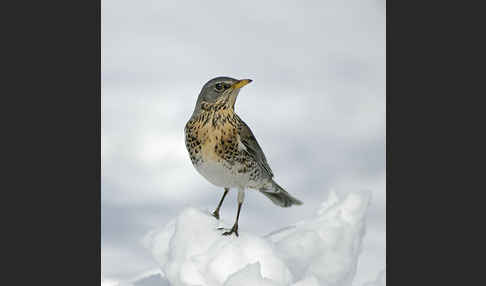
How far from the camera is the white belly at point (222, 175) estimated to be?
630 centimetres

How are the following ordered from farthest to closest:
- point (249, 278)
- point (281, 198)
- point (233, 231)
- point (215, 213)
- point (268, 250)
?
point (281, 198)
point (215, 213)
point (233, 231)
point (268, 250)
point (249, 278)

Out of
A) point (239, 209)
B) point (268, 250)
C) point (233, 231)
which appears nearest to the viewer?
point (268, 250)

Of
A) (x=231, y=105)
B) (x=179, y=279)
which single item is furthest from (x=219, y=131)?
(x=179, y=279)

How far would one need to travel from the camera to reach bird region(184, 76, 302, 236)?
6289mm

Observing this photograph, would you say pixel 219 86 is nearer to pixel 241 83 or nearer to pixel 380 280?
pixel 241 83

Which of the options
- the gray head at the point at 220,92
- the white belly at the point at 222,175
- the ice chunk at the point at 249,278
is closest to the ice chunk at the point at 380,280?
the ice chunk at the point at 249,278

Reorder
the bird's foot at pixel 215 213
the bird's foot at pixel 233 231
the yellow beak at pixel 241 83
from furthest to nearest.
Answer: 1. the bird's foot at pixel 215 213
2. the bird's foot at pixel 233 231
3. the yellow beak at pixel 241 83

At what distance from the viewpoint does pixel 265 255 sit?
6027 millimetres

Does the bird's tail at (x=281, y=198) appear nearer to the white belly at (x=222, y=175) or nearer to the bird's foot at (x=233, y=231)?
the white belly at (x=222, y=175)

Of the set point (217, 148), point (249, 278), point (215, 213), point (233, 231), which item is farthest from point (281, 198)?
point (249, 278)

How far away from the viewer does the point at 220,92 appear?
6297 millimetres

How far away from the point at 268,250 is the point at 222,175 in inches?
28.7

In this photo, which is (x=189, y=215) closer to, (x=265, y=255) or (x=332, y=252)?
(x=265, y=255)

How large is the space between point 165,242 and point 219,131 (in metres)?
1.05
